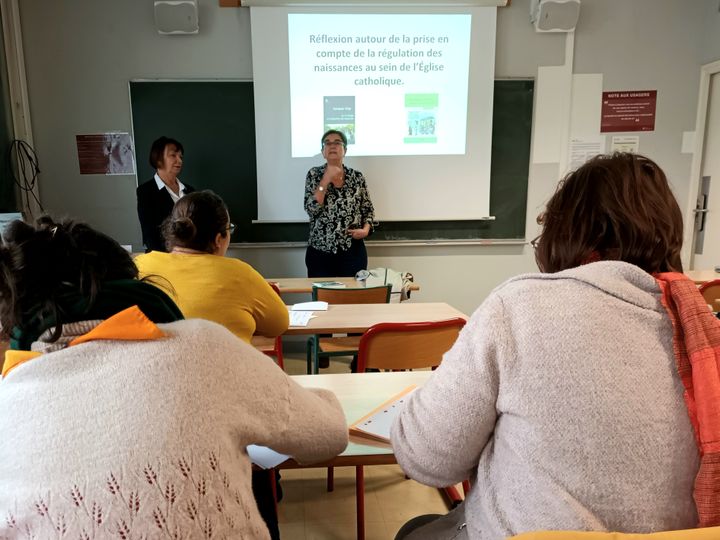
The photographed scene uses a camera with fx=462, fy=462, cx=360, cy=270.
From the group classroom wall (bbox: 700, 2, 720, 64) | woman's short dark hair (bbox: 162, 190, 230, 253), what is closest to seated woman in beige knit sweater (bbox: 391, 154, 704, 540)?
woman's short dark hair (bbox: 162, 190, 230, 253)

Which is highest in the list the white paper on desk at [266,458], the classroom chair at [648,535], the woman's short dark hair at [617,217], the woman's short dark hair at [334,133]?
the woman's short dark hair at [334,133]

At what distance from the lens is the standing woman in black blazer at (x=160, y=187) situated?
3.43 m

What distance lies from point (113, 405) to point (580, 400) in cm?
63

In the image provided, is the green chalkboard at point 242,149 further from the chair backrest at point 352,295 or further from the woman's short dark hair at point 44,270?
the woman's short dark hair at point 44,270

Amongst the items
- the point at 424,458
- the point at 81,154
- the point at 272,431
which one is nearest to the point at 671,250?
the point at 424,458

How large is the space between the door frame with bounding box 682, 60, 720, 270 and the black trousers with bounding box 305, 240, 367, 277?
2.73 m

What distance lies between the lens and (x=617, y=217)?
2.54 feet

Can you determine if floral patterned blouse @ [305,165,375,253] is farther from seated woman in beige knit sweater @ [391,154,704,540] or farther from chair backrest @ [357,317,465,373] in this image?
seated woman in beige knit sweater @ [391,154,704,540]

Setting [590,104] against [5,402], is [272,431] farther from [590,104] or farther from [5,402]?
[590,104]

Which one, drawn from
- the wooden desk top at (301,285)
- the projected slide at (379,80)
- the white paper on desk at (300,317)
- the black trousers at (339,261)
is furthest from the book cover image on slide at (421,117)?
the white paper on desk at (300,317)

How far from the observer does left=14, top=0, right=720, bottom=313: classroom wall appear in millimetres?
3592

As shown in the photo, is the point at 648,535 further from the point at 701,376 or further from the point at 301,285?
the point at 301,285

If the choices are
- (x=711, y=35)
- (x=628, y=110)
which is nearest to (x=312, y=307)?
(x=628, y=110)

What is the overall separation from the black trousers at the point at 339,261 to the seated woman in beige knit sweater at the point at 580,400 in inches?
113
